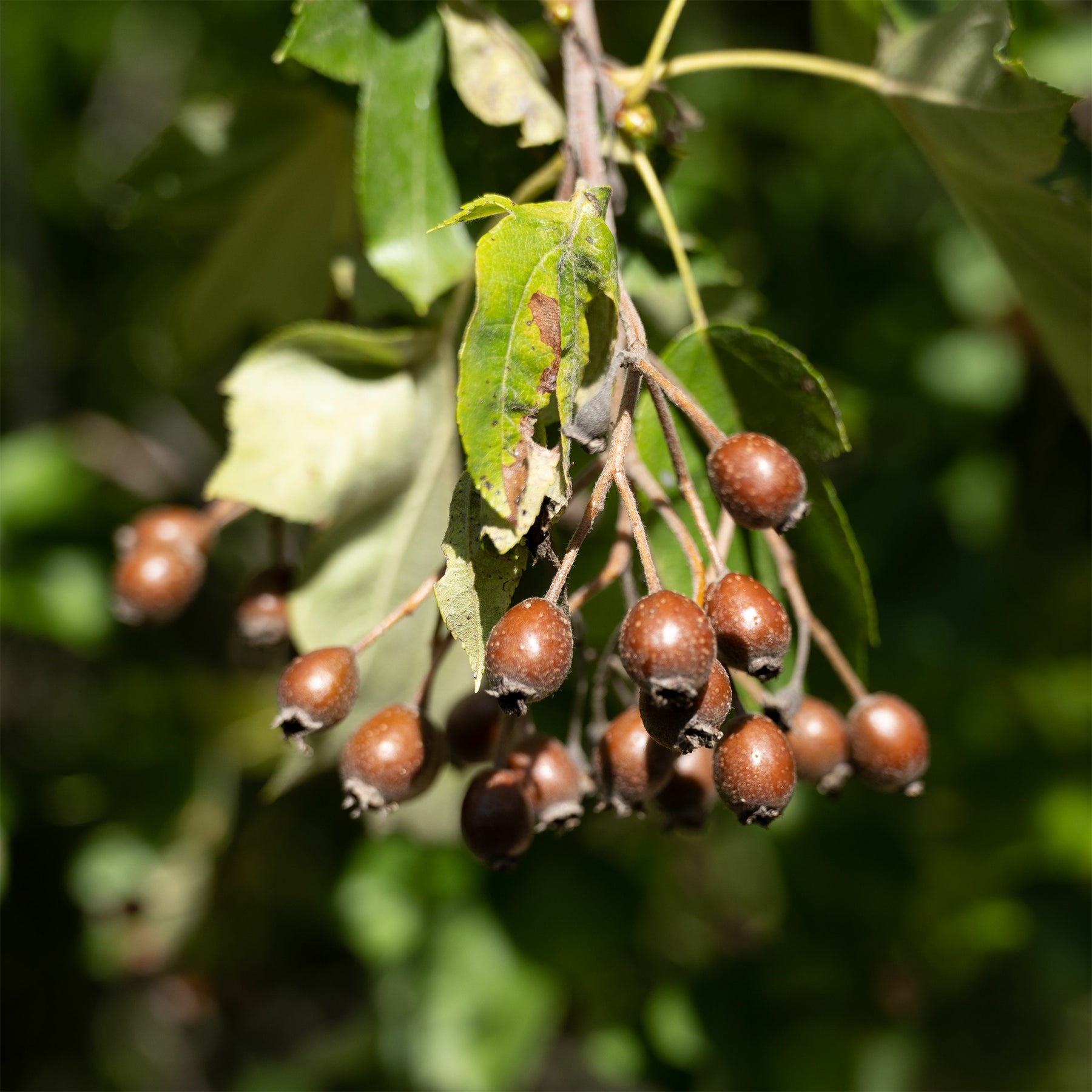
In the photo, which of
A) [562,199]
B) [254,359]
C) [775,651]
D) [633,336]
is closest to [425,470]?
[254,359]

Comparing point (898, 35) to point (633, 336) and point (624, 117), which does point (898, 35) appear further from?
point (633, 336)

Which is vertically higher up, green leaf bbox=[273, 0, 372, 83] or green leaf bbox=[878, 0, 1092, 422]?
green leaf bbox=[878, 0, 1092, 422]

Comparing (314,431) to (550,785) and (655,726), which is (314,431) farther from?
(655,726)

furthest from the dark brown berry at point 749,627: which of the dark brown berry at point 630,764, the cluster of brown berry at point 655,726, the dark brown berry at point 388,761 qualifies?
the dark brown berry at point 388,761

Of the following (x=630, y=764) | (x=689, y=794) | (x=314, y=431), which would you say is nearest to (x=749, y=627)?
(x=630, y=764)

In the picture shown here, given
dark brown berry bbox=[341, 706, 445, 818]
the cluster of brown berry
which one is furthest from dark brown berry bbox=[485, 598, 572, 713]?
dark brown berry bbox=[341, 706, 445, 818]

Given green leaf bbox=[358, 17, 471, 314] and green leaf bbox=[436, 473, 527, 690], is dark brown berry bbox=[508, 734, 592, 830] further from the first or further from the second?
green leaf bbox=[358, 17, 471, 314]

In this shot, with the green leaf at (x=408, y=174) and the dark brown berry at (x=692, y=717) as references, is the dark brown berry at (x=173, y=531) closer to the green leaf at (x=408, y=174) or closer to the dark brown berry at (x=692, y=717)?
the green leaf at (x=408, y=174)
